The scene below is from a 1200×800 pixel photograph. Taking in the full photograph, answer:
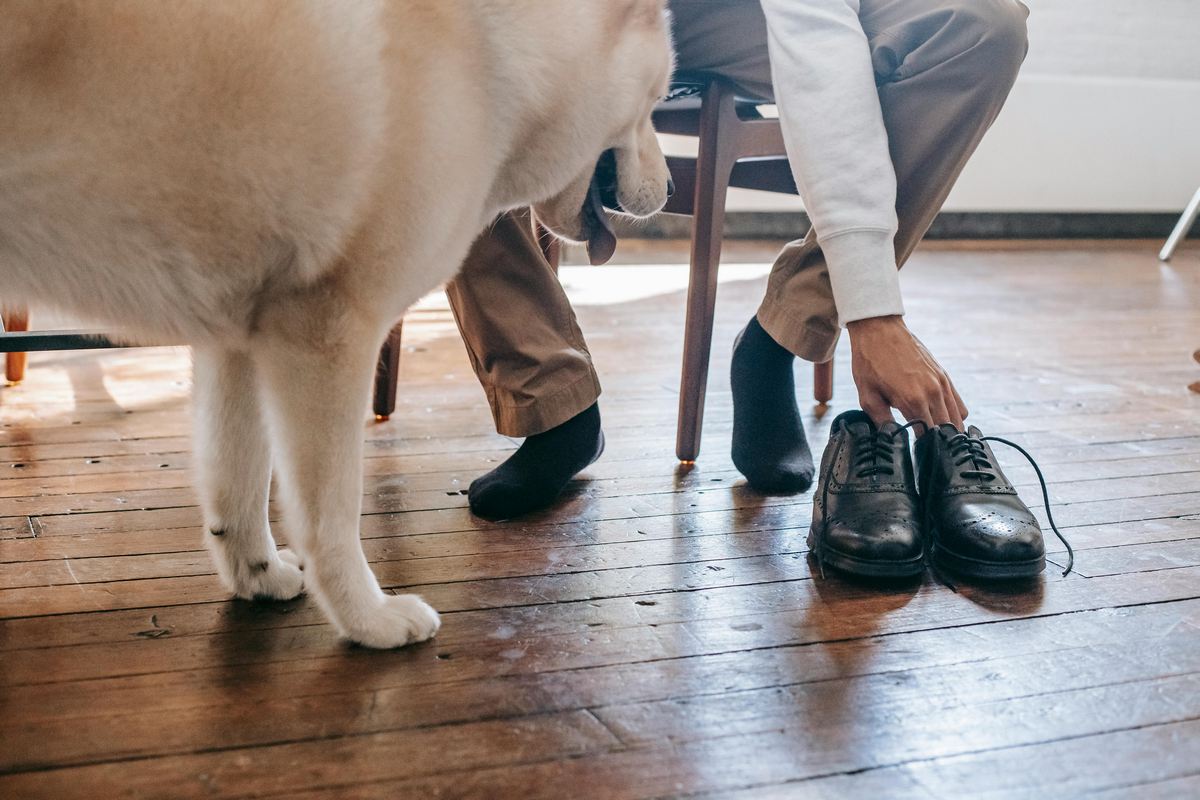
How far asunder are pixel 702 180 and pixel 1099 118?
12.2 ft

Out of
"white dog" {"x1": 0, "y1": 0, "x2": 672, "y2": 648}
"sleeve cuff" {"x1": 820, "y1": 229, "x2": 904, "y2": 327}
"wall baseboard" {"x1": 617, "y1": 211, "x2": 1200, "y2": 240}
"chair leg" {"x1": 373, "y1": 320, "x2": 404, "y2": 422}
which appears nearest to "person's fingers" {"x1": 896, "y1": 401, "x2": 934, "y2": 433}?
"sleeve cuff" {"x1": 820, "y1": 229, "x2": 904, "y2": 327}

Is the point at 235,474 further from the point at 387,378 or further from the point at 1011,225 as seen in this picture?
the point at 1011,225

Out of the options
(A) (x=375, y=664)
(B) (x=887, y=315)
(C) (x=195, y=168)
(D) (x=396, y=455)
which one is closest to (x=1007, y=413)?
(B) (x=887, y=315)

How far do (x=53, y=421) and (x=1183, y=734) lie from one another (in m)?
1.63

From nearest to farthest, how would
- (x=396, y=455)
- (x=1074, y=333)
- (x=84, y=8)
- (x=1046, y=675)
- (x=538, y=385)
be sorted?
(x=84, y=8), (x=1046, y=675), (x=538, y=385), (x=396, y=455), (x=1074, y=333)

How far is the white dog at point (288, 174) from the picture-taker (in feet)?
2.53

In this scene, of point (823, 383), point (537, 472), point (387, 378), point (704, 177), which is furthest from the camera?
point (823, 383)

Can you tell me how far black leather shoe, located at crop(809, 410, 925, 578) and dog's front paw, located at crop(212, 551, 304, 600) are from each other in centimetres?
57

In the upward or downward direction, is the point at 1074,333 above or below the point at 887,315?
below

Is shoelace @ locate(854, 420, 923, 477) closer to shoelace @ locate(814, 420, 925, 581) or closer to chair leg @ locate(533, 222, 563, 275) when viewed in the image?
shoelace @ locate(814, 420, 925, 581)

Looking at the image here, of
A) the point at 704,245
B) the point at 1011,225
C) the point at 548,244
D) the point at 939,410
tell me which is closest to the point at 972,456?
the point at 939,410

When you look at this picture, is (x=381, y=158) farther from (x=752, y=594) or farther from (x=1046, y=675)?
(x=1046, y=675)

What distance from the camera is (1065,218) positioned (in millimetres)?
4656

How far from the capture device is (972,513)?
1127 mm
